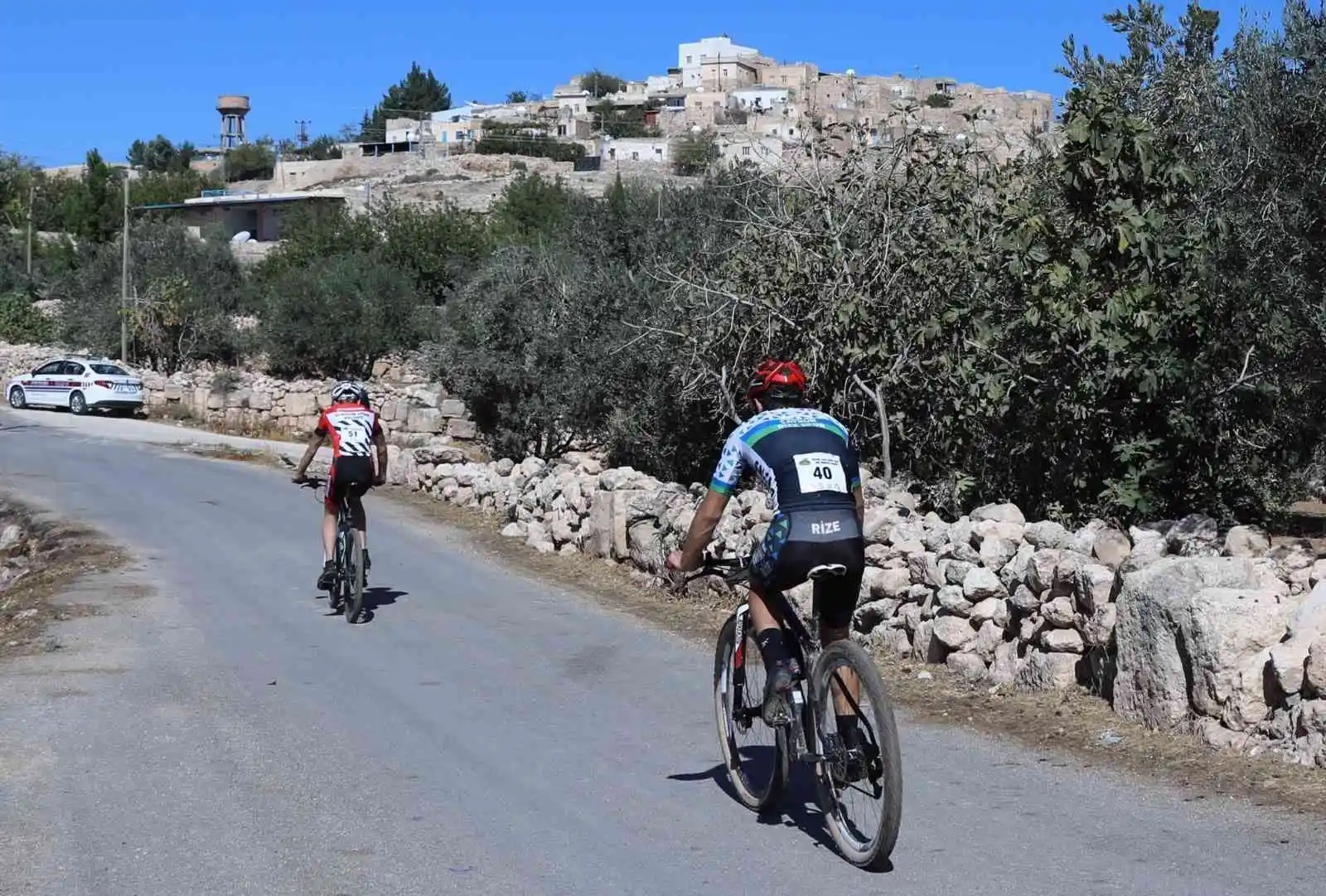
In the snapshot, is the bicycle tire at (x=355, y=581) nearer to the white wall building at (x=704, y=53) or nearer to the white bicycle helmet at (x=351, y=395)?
the white bicycle helmet at (x=351, y=395)

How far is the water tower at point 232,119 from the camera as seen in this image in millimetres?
→ 136750

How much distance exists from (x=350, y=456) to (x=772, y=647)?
688 cm

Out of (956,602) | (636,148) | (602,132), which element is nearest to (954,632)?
(956,602)

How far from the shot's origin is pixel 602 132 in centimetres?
12612

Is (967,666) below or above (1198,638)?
below

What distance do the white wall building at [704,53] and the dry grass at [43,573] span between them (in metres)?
160

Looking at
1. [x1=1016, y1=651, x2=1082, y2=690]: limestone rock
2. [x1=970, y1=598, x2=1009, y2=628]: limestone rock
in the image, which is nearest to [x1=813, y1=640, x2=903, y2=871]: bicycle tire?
[x1=1016, y1=651, x2=1082, y2=690]: limestone rock

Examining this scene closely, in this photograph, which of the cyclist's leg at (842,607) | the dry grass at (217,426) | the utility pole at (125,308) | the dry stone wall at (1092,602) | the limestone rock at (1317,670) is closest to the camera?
the cyclist's leg at (842,607)

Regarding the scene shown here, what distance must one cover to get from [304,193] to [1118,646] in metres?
75.3

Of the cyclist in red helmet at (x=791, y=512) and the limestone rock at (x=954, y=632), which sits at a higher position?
the cyclist in red helmet at (x=791, y=512)

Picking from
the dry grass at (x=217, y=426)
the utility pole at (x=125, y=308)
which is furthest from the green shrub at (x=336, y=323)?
the utility pole at (x=125, y=308)

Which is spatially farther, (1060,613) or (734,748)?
(1060,613)

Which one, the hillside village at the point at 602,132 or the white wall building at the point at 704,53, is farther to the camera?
the white wall building at the point at 704,53

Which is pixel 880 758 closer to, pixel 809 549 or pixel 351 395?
pixel 809 549
